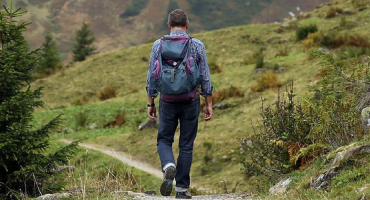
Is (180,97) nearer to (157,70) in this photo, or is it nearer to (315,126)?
(157,70)

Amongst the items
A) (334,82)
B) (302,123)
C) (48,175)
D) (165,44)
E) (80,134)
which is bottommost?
(80,134)

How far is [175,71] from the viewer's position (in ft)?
21.2

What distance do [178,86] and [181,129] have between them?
78cm

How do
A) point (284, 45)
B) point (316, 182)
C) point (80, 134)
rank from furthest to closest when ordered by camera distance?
point (284, 45), point (80, 134), point (316, 182)

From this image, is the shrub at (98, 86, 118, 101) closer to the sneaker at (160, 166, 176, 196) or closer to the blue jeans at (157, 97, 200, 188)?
the blue jeans at (157, 97, 200, 188)

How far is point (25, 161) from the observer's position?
8.45 meters

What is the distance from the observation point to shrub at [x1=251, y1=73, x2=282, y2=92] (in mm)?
17969

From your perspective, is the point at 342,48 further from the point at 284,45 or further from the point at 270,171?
the point at 270,171

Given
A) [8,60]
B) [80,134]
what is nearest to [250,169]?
[8,60]

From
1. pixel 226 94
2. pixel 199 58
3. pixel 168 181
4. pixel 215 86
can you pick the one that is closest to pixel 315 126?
pixel 199 58

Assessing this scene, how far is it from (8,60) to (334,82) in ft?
15.3

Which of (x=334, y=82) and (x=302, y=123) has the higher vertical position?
(x=334, y=82)

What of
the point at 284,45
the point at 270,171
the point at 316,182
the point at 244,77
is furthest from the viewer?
the point at 284,45

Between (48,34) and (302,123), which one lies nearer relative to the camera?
(302,123)
